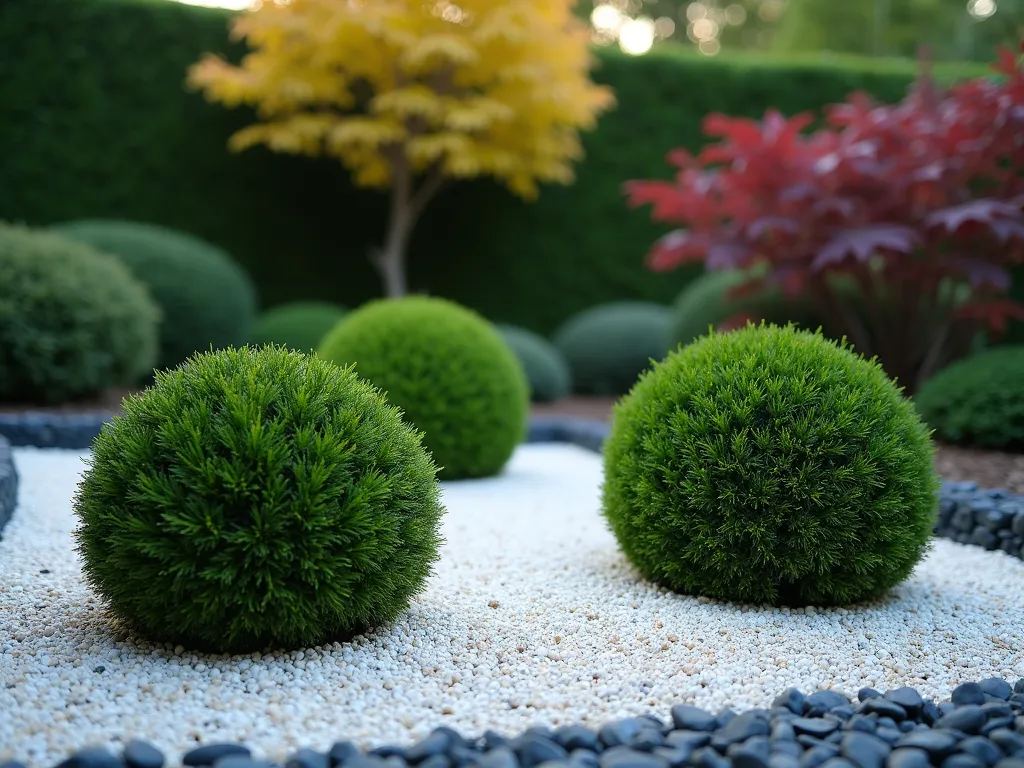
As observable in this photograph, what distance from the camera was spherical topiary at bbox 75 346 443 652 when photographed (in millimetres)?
2301

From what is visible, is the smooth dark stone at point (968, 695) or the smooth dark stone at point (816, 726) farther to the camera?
the smooth dark stone at point (968, 695)

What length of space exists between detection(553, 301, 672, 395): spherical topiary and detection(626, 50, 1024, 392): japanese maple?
114 inches

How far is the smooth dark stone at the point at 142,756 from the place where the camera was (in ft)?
5.95

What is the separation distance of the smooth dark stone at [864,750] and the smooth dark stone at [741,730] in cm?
19

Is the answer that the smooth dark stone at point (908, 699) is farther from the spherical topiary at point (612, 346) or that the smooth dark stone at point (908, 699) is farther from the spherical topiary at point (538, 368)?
the spherical topiary at point (612, 346)

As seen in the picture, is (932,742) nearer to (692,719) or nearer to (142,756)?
(692,719)

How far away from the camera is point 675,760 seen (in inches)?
75.4

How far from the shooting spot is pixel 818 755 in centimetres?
196

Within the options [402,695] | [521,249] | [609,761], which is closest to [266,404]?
[402,695]

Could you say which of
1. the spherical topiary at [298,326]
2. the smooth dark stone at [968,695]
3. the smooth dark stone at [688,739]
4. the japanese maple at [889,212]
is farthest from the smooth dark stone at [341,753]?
the spherical topiary at [298,326]

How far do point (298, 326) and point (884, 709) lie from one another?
302 inches

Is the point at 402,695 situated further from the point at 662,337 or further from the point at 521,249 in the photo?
the point at 521,249

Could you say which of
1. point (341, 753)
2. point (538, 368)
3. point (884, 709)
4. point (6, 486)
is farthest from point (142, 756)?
point (538, 368)

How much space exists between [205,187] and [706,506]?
8583mm
